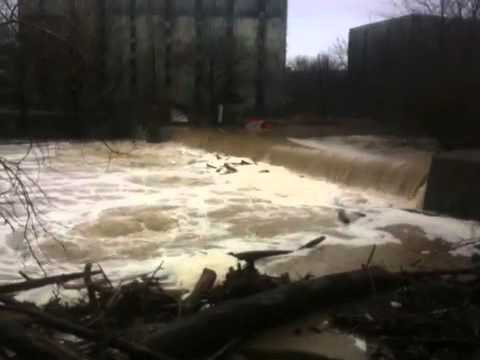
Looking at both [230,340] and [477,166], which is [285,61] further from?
[230,340]

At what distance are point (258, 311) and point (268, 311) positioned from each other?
96mm

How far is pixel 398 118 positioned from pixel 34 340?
44.9 ft

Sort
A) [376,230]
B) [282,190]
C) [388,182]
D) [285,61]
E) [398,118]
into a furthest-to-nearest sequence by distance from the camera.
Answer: [285,61] < [398,118] < [282,190] < [388,182] < [376,230]

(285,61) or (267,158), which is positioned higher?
(285,61)

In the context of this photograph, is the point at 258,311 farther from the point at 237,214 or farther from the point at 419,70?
the point at 419,70

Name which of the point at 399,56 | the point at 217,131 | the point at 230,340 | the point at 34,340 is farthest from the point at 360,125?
the point at 34,340

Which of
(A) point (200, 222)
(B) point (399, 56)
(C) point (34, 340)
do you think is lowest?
(A) point (200, 222)

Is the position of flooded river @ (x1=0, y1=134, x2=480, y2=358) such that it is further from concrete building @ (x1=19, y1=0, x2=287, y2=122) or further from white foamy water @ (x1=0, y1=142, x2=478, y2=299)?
concrete building @ (x1=19, y1=0, x2=287, y2=122)

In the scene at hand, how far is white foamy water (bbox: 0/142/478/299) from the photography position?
22.5 feet

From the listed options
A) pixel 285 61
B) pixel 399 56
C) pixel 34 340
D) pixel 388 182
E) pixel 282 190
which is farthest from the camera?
pixel 285 61

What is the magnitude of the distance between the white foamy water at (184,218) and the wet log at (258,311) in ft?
4.65

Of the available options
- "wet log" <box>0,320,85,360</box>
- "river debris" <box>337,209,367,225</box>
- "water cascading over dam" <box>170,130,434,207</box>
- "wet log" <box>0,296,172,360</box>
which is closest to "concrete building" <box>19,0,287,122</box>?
"water cascading over dam" <box>170,130,434,207</box>

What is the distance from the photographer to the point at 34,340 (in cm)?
268

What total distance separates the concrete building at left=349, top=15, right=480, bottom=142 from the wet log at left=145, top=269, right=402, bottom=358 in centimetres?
791
